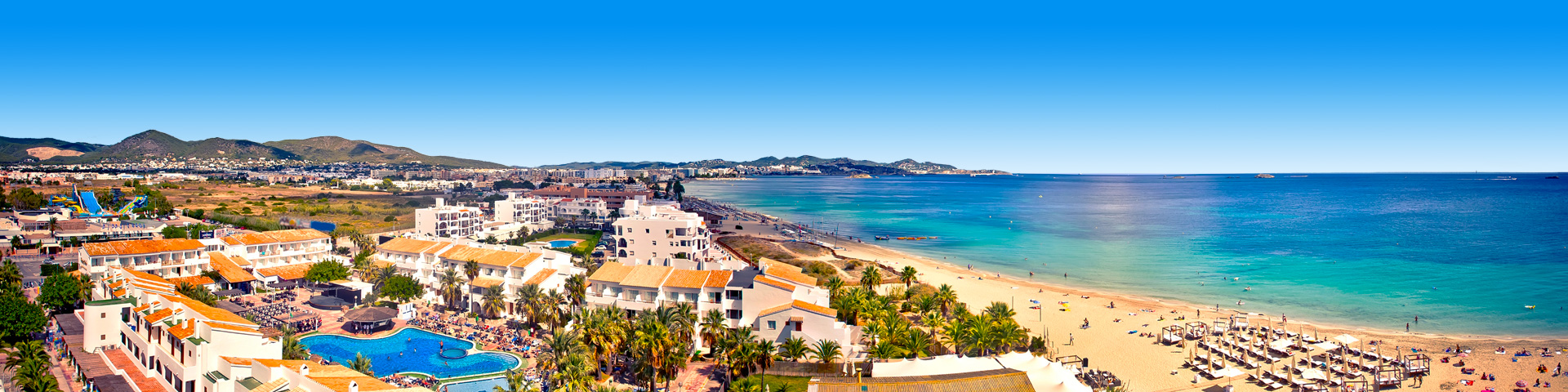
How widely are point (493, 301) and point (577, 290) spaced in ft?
15.8

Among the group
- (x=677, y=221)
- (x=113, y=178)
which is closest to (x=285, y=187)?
(x=113, y=178)

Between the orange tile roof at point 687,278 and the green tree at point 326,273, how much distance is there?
78.5 ft

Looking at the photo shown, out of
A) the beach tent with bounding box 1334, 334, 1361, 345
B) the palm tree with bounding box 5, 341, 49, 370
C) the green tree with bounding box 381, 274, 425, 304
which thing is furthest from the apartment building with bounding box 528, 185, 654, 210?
the beach tent with bounding box 1334, 334, 1361, 345

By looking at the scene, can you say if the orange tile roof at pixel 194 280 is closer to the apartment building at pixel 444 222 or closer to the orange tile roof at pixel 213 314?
the orange tile roof at pixel 213 314

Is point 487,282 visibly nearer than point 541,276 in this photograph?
No

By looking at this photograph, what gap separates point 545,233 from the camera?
80.8 meters

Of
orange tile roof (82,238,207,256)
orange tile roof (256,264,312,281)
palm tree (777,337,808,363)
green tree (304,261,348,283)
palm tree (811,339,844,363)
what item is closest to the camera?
palm tree (811,339,844,363)

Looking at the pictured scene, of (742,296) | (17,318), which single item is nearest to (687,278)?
(742,296)

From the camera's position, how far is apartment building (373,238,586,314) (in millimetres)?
40219

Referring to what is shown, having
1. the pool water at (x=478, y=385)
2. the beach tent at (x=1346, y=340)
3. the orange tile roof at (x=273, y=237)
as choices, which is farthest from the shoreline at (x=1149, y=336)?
the orange tile roof at (x=273, y=237)

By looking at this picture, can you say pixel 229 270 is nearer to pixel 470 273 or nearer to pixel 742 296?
pixel 470 273

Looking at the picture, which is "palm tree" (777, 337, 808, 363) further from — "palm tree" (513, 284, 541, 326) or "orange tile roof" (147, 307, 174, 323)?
"orange tile roof" (147, 307, 174, 323)

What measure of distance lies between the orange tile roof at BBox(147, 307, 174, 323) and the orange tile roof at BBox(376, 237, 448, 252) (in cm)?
2008

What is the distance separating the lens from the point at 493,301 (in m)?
38.5
